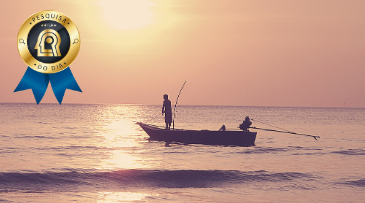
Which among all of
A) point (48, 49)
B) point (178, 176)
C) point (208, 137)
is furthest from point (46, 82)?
point (208, 137)

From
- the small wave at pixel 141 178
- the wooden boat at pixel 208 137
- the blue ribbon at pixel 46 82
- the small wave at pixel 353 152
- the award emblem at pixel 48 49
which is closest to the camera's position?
the blue ribbon at pixel 46 82

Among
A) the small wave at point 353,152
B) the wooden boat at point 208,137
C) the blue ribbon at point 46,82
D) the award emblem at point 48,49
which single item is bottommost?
the small wave at point 353,152

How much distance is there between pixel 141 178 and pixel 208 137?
8714mm

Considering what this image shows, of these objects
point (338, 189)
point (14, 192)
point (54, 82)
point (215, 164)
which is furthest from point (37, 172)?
point (338, 189)

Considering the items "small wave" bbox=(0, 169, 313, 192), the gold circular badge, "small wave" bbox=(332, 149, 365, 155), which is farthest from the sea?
the gold circular badge

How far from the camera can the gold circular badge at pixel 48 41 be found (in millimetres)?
6422

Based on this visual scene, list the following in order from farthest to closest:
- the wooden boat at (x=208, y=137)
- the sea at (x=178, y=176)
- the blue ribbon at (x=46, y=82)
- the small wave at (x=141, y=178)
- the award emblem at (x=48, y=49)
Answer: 1. the wooden boat at (x=208, y=137)
2. the small wave at (x=141, y=178)
3. the sea at (x=178, y=176)
4. the award emblem at (x=48, y=49)
5. the blue ribbon at (x=46, y=82)

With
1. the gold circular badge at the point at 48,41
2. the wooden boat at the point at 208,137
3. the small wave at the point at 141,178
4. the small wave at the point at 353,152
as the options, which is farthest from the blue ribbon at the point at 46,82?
the small wave at the point at 353,152

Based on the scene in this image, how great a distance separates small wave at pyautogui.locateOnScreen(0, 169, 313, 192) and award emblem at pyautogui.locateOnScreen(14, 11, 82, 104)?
6.39 metres

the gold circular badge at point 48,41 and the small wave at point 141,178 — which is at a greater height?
the gold circular badge at point 48,41

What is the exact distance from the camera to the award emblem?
21.0 feet

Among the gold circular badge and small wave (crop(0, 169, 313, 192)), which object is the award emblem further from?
small wave (crop(0, 169, 313, 192))

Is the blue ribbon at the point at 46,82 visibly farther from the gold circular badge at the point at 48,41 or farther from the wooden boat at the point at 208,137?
the wooden boat at the point at 208,137

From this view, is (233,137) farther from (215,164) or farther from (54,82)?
(54,82)
